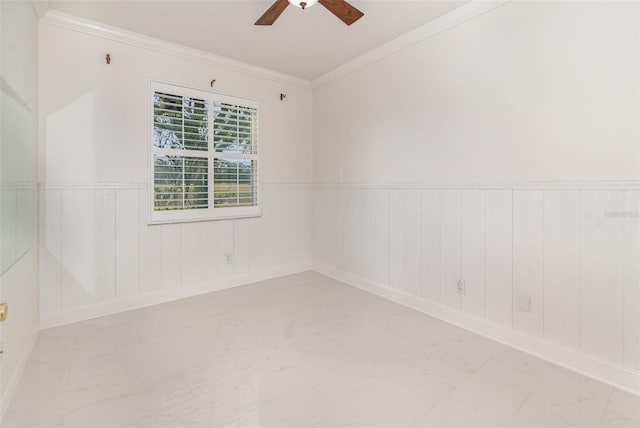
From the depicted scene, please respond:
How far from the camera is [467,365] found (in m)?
2.08

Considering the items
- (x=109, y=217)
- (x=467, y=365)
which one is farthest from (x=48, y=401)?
(x=467, y=365)

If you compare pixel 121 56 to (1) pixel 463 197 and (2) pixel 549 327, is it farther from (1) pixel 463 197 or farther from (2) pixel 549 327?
(2) pixel 549 327

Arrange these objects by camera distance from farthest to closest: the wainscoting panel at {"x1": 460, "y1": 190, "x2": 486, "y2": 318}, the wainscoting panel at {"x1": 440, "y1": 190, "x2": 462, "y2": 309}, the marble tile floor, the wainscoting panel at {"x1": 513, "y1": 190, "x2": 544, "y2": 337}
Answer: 1. the wainscoting panel at {"x1": 440, "y1": 190, "x2": 462, "y2": 309}
2. the wainscoting panel at {"x1": 460, "y1": 190, "x2": 486, "y2": 318}
3. the wainscoting panel at {"x1": 513, "y1": 190, "x2": 544, "y2": 337}
4. the marble tile floor

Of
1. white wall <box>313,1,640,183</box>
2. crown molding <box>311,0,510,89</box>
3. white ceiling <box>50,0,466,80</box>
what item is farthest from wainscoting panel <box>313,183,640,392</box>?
white ceiling <box>50,0,466,80</box>

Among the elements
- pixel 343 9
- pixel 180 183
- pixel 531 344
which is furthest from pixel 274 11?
pixel 531 344

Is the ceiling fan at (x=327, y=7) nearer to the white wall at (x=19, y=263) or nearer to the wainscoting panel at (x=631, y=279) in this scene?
the white wall at (x=19, y=263)

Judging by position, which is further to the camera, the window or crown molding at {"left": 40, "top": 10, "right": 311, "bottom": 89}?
the window

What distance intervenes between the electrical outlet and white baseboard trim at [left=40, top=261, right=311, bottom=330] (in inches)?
105

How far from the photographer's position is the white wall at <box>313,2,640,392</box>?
1876 millimetres

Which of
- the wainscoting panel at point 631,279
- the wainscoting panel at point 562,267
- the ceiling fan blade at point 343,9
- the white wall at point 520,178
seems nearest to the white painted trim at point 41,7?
the ceiling fan blade at point 343,9

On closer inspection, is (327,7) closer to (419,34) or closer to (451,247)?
(419,34)

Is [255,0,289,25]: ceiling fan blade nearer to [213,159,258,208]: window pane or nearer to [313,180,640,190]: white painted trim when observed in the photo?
[213,159,258,208]: window pane

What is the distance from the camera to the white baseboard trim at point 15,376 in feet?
5.36

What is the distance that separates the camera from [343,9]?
2.20 m
